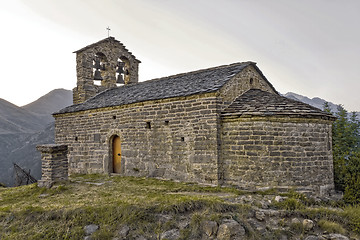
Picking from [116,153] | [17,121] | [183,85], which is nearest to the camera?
[183,85]

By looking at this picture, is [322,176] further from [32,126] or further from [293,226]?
[32,126]

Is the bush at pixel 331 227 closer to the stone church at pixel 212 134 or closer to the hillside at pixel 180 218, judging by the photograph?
the hillside at pixel 180 218

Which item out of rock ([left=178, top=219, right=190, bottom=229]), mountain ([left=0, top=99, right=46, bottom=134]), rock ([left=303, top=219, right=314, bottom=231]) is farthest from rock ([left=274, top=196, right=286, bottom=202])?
mountain ([left=0, top=99, right=46, bottom=134])

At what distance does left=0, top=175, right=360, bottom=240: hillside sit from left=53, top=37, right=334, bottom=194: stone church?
102cm

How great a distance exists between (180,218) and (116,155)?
661 cm

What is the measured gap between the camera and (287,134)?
7418mm

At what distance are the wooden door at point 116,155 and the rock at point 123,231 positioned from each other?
250 inches

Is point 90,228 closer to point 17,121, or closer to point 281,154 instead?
point 281,154

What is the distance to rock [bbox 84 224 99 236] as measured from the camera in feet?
16.4

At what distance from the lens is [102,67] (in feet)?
48.8

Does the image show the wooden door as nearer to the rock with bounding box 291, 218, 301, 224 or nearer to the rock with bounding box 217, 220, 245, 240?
the rock with bounding box 217, 220, 245, 240

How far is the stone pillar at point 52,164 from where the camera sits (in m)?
8.44

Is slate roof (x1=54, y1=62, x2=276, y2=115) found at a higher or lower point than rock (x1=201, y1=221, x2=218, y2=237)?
higher

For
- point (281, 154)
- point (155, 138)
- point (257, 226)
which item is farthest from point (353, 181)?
point (155, 138)
